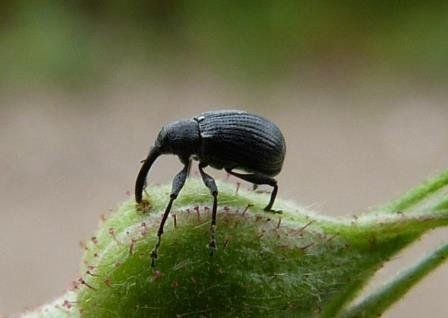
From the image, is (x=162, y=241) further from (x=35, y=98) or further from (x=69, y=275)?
(x=35, y=98)

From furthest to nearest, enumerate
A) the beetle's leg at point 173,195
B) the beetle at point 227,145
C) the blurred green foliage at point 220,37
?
the blurred green foliage at point 220,37 → the beetle at point 227,145 → the beetle's leg at point 173,195

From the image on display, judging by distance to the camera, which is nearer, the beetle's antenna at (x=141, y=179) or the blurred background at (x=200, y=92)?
the beetle's antenna at (x=141, y=179)

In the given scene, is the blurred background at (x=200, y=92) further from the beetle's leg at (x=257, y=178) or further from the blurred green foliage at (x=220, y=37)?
the beetle's leg at (x=257, y=178)

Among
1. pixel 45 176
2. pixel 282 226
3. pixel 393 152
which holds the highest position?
pixel 282 226

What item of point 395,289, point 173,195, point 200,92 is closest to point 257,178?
point 173,195

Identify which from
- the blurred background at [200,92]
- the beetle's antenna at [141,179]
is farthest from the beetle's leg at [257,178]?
the blurred background at [200,92]

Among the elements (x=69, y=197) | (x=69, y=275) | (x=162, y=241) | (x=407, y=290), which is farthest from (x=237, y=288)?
(x=69, y=197)
